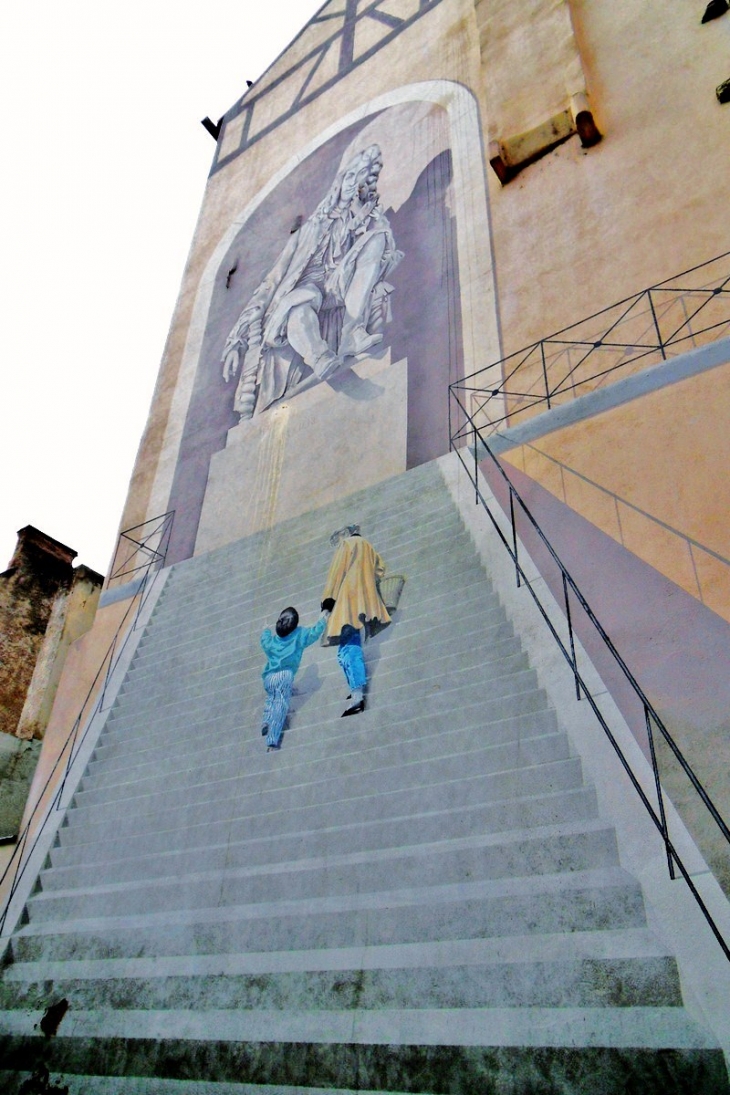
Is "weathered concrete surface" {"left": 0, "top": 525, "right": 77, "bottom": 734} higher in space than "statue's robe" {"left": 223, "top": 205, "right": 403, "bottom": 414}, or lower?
lower

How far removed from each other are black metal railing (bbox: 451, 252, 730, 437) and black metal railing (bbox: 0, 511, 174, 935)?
4.87 metres

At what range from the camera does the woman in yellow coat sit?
6.41 meters

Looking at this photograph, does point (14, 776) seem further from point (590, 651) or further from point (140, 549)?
point (590, 651)

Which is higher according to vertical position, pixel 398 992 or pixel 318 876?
pixel 318 876

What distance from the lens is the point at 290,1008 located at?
14.3 ft

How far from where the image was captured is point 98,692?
29.3 feet

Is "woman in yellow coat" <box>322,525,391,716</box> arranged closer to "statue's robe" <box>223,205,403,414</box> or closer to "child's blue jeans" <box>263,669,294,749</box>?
"child's blue jeans" <box>263,669,294,749</box>

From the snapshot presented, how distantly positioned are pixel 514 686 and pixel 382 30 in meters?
15.7

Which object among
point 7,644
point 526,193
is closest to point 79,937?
point 7,644

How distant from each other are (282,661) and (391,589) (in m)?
1.16

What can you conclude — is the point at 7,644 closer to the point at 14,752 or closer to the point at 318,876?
the point at 14,752

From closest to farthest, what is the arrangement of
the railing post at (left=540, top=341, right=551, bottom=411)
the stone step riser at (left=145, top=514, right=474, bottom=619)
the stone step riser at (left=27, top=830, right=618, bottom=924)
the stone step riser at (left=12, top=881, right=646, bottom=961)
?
the stone step riser at (left=12, top=881, right=646, bottom=961) → the stone step riser at (left=27, top=830, right=618, bottom=924) → the stone step riser at (left=145, top=514, right=474, bottom=619) → the railing post at (left=540, top=341, right=551, bottom=411)

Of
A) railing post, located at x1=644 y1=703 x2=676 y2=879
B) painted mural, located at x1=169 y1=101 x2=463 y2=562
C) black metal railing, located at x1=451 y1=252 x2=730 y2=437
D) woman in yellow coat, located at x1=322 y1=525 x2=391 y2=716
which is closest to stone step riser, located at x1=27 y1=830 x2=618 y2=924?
railing post, located at x1=644 y1=703 x2=676 y2=879

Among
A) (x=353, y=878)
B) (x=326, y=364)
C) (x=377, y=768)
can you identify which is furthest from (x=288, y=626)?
(x=326, y=364)
